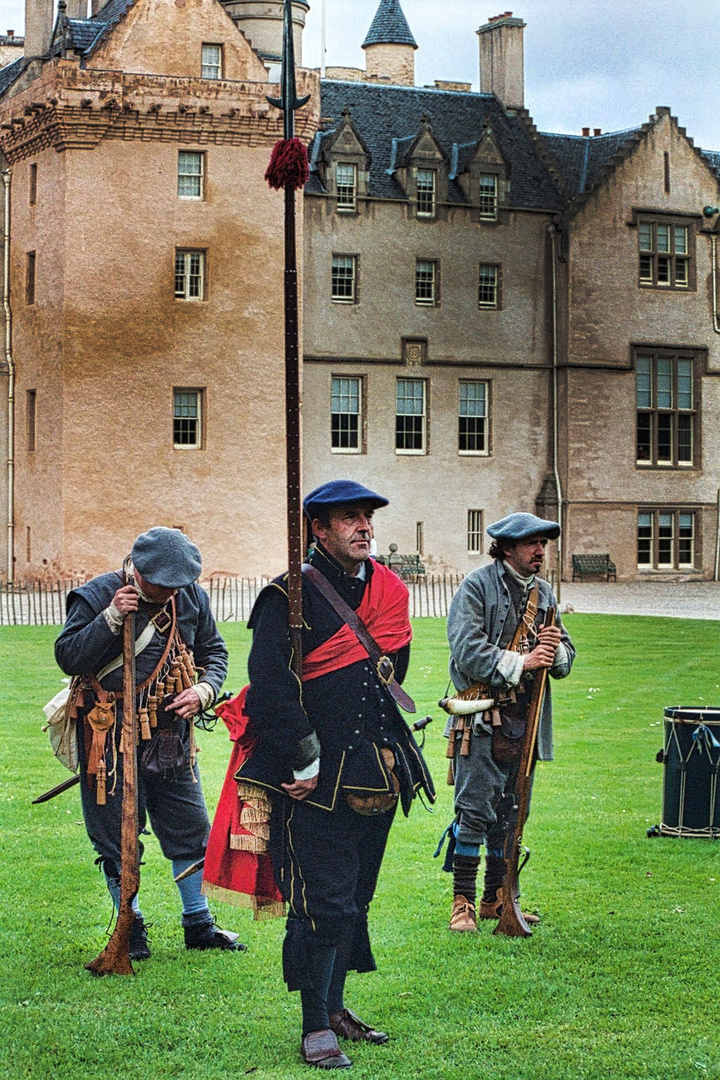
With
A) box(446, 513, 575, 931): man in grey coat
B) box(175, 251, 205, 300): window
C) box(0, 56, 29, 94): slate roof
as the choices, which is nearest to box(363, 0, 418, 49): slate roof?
box(0, 56, 29, 94): slate roof

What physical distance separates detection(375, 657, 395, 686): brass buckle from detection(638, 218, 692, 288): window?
4312 centimetres

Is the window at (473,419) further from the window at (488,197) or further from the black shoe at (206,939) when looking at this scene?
the black shoe at (206,939)

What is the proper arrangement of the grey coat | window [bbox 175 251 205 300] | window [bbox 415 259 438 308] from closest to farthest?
the grey coat
window [bbox 175 251 205 300]
window [bbox 415 259 438 308]

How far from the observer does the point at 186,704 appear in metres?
8.03

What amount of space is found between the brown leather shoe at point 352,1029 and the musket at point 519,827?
5.61ft

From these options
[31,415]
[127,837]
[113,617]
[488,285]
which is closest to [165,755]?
[127,837]

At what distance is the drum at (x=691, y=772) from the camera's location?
1084 cm

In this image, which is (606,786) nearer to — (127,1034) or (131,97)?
(127,1034)

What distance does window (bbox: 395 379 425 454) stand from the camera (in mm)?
45875

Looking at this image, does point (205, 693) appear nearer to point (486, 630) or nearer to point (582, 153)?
point (486, 630)

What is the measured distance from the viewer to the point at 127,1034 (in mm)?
6926

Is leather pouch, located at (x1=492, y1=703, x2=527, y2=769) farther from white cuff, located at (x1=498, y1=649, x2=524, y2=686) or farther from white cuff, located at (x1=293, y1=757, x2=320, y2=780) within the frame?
white cuff, located at (x1=293, y1=757, x2=320, y2=780)

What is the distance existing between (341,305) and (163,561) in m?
37.8

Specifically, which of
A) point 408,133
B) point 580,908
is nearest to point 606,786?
point 580,908
